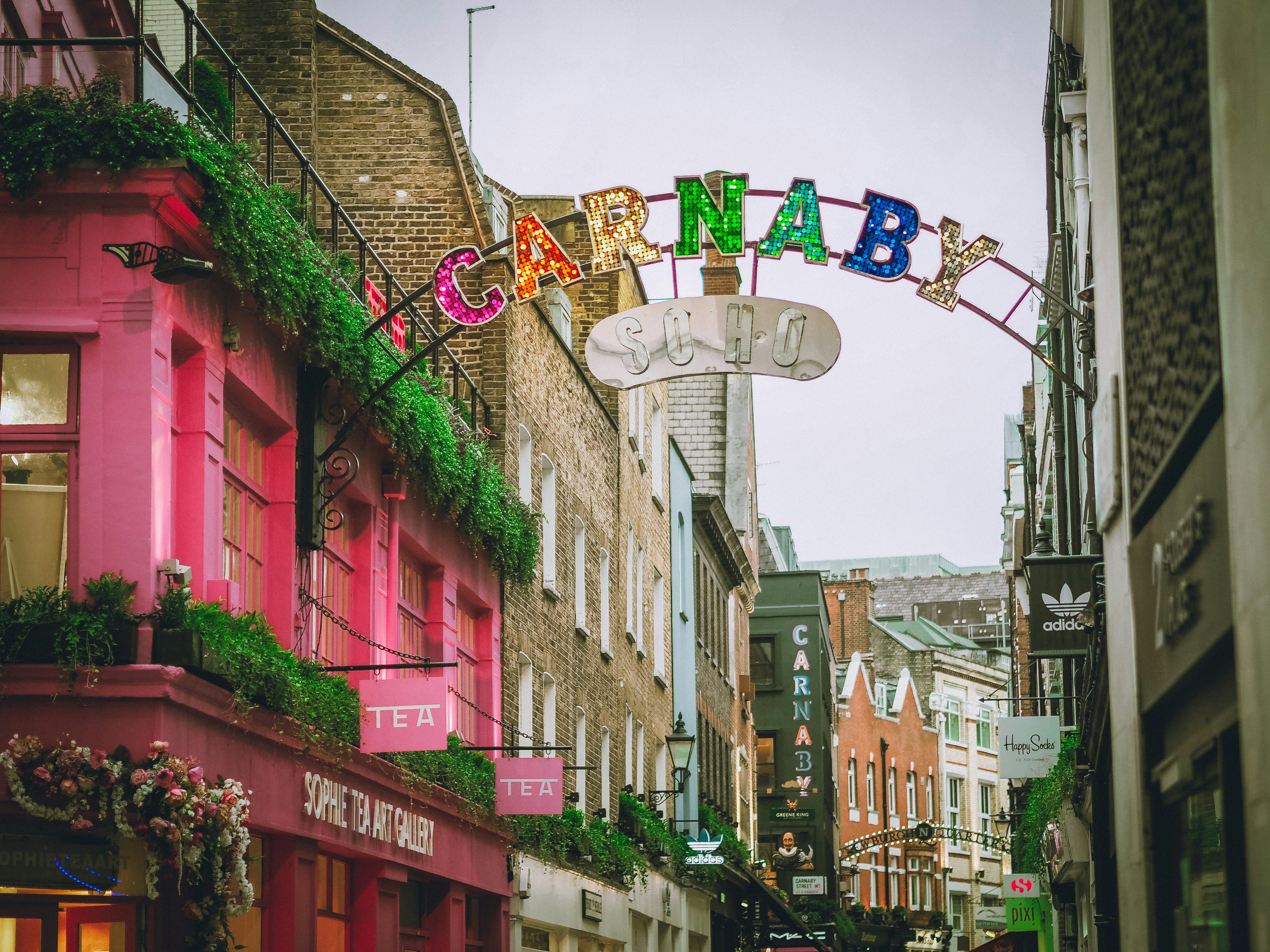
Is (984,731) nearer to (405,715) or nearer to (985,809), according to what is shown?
(985,809)

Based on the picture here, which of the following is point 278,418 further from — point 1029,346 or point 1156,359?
point 1156,359

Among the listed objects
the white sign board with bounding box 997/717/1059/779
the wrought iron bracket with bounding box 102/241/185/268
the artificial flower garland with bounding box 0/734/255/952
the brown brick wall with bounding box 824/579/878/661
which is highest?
the brown brick wall with bounding box 824/579/878/661

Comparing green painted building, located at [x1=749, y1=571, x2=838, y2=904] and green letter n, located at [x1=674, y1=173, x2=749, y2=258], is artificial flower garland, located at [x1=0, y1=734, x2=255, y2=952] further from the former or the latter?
green painted building, located at [x1=749, y1=571, x2=838, y2=904]

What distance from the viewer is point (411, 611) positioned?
61.0 feet

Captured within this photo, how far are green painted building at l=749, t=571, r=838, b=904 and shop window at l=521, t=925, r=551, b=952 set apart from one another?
106 feet

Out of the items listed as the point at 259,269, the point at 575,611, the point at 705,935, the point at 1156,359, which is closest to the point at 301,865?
the point at 259,269

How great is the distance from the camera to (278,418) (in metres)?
14.5

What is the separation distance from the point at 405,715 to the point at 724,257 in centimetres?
489

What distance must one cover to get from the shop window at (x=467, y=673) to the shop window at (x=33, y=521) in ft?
28.7

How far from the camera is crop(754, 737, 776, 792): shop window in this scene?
195 feet

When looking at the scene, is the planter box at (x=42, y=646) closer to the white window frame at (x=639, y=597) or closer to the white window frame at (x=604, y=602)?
the white window frame at (x=604, y=602)

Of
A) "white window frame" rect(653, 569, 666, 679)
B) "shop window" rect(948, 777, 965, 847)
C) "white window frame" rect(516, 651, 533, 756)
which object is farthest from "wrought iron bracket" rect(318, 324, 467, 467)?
"shop window" rect(948, 777, 965, 847)

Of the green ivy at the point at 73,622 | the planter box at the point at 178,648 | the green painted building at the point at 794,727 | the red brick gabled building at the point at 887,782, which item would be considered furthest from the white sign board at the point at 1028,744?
the red brick gabled building at the point at 887,782

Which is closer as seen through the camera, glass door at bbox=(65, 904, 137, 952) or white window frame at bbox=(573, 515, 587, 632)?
glass door at bbox=(65, 904, 137, 952)
